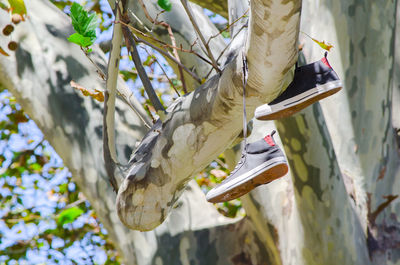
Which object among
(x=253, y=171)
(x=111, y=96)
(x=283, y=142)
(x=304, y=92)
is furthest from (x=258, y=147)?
(x=283, y=142)

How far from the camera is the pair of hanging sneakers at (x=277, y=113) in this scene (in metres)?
1.33

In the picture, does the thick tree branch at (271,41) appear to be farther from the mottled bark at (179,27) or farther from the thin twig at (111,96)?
the mottled bark at (179,27)

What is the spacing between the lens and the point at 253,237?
2582 millimetres

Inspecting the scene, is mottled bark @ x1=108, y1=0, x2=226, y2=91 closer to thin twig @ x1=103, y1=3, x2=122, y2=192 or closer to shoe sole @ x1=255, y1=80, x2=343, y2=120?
thin twig @ x1=103, y1=3, x2=122, y2=192

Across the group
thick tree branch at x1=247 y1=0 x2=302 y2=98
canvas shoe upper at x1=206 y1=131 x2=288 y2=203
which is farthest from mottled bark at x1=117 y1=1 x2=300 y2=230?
canvas shoe upper at x1=206 y1=131 x2=288 y2=203

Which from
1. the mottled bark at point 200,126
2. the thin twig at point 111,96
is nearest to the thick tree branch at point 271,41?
the mottled bark at point 200,126

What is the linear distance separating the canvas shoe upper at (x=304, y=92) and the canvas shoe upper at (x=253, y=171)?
11cm

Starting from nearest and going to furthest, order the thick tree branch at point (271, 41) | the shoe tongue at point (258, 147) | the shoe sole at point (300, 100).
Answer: the thick tree branch at point (271, 41), the shoe sole at point (300, 100), the shoe tongue at point (258, 147)

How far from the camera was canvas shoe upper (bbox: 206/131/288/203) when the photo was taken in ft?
4.48

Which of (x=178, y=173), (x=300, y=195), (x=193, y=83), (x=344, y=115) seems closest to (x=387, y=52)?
(x=344, y=115)

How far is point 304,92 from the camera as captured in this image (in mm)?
1337

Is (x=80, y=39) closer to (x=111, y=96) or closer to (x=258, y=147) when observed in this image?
(x=111, y=96)

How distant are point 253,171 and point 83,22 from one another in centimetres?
63

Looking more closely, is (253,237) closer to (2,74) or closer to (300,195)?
(300,195)
